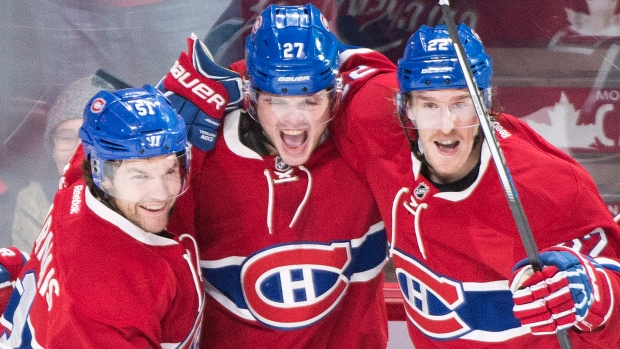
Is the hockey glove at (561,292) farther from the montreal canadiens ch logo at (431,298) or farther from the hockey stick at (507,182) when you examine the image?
the montreal canadiens ch logo at (431,298)

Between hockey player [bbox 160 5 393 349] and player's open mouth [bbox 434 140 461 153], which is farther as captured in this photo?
hockey player [bbox 160 5 393 349]

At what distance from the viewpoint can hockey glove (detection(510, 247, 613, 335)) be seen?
5.73 ft

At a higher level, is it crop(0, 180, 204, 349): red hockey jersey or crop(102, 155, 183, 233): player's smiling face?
crop(102, 155, 183, 233): player's smiling face

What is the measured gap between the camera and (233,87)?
2.32 m

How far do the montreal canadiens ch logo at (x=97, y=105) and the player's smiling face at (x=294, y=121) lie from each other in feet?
1.26

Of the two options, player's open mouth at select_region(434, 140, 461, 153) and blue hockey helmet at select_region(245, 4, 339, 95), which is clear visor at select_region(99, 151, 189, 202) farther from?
player's open mouth at select_region(434, 140, 461, 153)

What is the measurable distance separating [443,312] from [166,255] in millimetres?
692

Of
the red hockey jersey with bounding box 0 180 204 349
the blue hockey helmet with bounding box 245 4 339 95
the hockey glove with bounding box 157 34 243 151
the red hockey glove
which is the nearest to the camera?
the red hockey jersey with bounding box 0 180 204 349

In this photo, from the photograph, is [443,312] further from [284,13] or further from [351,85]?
[284,13]

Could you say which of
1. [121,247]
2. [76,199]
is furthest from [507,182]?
[76,199]

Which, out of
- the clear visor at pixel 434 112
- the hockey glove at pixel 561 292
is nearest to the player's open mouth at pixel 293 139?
the clear visor at pixel 434 112

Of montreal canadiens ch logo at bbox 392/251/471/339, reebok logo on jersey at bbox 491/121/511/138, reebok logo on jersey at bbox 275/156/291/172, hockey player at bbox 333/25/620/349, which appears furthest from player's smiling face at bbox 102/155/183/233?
reebok logo on jersey at bbox 491/121/511/138

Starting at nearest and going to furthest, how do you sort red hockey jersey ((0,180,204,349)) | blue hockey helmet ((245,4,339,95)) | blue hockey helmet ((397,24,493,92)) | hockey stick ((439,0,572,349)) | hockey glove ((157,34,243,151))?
hockey stick ((439,0,572,349)) < red hockey jersey ((0,180,204,349)) < blue hockey helmet ((397,24,493,92)) < blue hockey helmet ((245,4,339,95)) < hockey glove ((157,34,243,151))

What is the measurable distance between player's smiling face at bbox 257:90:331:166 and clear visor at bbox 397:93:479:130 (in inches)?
8.2
